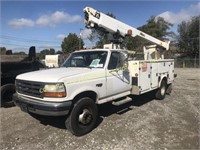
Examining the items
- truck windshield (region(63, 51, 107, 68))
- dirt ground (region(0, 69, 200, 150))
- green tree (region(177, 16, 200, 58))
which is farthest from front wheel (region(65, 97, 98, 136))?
green tree (region(177, 16, 200, 58))

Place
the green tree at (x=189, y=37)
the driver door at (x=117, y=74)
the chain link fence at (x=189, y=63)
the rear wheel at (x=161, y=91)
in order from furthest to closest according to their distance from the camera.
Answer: the green tree at (x=189, y=37)
the chain link fence at (x=189, y=63)
the rear wheel at (x=161, y=91)
the driver door at (x=117, y=74)

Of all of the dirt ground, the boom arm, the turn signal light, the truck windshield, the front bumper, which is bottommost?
the dirt ground

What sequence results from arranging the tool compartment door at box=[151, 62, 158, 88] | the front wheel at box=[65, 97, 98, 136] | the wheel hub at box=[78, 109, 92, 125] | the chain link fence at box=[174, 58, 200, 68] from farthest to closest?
the chain link fence at box=[174, 58, 200, 68], the tool compartment door at box=[151, 62, 158, 88], the wheel hub at box=[78, 109, 92, 125], the front wheel at box=[65, 97, 98, 136]

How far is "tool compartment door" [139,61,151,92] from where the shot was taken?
22.3ft

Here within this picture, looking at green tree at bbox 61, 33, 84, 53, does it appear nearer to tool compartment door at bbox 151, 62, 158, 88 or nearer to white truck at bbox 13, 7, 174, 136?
tool compartment door at bbox 151, 62, 158, 88

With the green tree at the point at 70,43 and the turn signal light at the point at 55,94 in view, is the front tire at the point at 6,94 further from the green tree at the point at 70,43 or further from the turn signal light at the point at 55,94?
the green tree at the point at 70,43

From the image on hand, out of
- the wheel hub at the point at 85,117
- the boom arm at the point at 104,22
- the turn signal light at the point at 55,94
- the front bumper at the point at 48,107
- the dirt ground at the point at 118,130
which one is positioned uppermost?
the boom arm at the point at 104,22

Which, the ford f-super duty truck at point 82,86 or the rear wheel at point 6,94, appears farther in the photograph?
the rear wheel at point 6,94

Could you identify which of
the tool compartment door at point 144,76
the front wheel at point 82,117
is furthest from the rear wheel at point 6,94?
the tool compartment door at point 144,76

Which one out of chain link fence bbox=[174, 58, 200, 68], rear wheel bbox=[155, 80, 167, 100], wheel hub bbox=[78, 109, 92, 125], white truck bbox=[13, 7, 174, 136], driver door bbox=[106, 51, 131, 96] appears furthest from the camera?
chain link fence bbox=[174, 58, 200, 68]

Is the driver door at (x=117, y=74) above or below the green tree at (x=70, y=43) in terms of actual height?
below

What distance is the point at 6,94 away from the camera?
6980 millimetres

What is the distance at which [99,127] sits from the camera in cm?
534

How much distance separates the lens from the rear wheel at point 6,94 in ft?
→ 22.4
